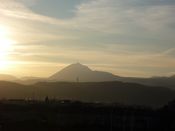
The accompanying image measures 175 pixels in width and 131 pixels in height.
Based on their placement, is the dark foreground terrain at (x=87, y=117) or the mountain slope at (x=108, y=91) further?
the mountain slope at (x=108, y=91)

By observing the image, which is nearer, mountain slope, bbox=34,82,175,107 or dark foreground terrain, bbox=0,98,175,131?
dark foreground terrain, bbox=0,98,175,131

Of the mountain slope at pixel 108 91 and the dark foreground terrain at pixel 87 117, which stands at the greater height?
the mountain slope at pixel 108 91

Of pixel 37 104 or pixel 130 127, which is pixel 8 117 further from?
pixel 130 127

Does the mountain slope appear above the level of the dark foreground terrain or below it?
above

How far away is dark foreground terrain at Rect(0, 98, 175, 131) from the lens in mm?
56281

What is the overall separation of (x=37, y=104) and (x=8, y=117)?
5047mm

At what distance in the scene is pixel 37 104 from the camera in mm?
61625

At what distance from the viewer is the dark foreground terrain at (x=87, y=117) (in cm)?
5628

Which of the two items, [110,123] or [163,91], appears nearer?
[110,123]

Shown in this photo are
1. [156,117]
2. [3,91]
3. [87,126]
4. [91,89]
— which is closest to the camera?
[87,126]

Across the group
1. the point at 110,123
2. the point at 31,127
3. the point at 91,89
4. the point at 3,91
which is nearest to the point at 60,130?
the point at 31,127

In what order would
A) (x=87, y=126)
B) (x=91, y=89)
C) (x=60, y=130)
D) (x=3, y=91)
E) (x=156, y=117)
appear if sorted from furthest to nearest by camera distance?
(x=91, y=89)
(x=3, y=91)
(x=156, y=117)
(x=87, y=126)
(x=60, y=130)

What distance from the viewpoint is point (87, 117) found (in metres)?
58.4

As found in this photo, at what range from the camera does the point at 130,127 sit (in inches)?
2266
